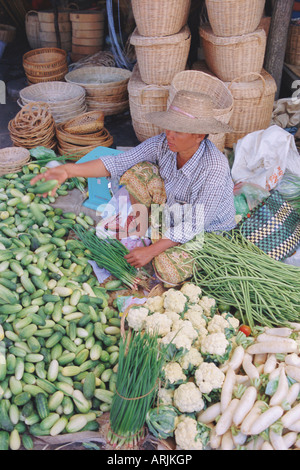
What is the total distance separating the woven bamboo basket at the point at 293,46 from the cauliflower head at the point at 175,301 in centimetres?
391

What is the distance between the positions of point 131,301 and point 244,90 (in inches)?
93.7

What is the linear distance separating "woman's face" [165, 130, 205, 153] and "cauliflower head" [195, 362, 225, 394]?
4.33ft

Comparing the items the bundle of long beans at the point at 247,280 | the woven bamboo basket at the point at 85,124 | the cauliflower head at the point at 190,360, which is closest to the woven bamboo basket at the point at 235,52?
the woven bamboo basket at the point at 85,124

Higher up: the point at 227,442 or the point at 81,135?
the point at 81,135

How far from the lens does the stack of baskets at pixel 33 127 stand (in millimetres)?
3906

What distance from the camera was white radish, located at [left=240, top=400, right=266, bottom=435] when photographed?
70.2 inches

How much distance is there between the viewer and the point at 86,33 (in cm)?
605

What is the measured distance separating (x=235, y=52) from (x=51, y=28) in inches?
144

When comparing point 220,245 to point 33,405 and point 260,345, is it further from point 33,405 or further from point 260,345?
point 33,405

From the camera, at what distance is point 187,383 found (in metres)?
1.99

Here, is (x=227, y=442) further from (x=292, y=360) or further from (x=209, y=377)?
(x=292, y=360)

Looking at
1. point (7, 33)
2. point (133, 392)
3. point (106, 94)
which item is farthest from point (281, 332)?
point (7, 33)

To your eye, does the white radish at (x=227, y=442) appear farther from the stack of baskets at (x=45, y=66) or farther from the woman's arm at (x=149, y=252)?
the stack of baskets at (x=45, y=66)

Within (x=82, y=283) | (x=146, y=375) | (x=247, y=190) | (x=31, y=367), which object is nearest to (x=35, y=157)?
(x=82, y=283)
